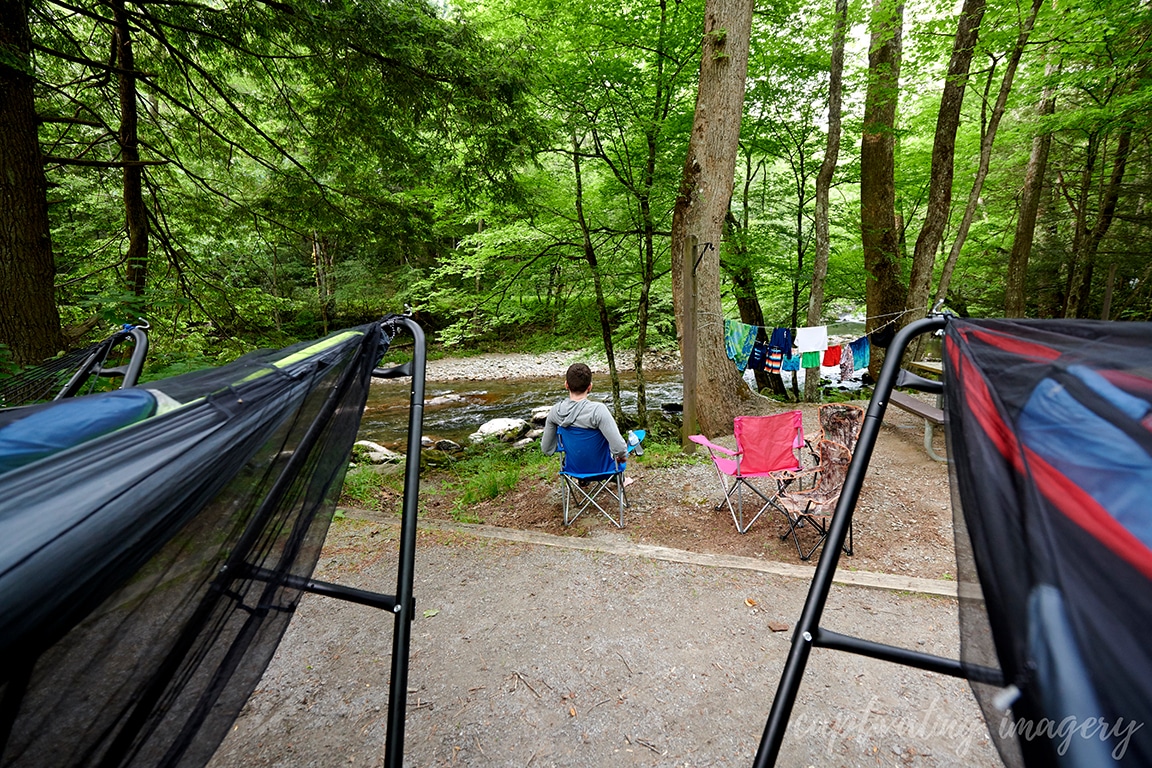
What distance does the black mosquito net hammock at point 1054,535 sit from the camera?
1.72 ft

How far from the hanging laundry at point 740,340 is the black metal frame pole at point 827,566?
7.10 m

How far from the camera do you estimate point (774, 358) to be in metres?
8.68

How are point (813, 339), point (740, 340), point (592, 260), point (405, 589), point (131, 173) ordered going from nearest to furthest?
point (405, 589), point (131, 173), point (813, 339), point (592, 260), point (740, 340)

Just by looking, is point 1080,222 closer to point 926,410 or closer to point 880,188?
point 880,188

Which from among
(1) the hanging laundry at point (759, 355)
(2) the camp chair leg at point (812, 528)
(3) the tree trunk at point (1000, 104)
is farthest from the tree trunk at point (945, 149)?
(2) the camp chair leg at point (812, 528)

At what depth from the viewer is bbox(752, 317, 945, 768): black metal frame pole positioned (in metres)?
1.10

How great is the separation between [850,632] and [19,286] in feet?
19.7

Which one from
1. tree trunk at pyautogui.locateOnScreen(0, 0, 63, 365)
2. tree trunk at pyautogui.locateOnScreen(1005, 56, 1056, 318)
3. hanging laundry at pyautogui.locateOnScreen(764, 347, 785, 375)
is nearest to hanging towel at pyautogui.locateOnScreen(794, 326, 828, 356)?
hanging laundry at pyautogui.locateOnScreen(764, 347, 785, 375)

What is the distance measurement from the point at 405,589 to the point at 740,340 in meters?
7.94

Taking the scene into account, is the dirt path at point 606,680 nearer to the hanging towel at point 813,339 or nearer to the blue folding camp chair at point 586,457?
the blue folding camp chair at point 586,457

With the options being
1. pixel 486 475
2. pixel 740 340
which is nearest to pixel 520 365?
pixel 740 340

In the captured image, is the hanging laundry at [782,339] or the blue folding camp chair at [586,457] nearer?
the blue folding camp chair at [586,457]

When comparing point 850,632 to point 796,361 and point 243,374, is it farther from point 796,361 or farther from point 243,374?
point 796,361

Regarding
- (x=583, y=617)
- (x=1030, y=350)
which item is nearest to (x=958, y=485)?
(x=1030, y=350)
